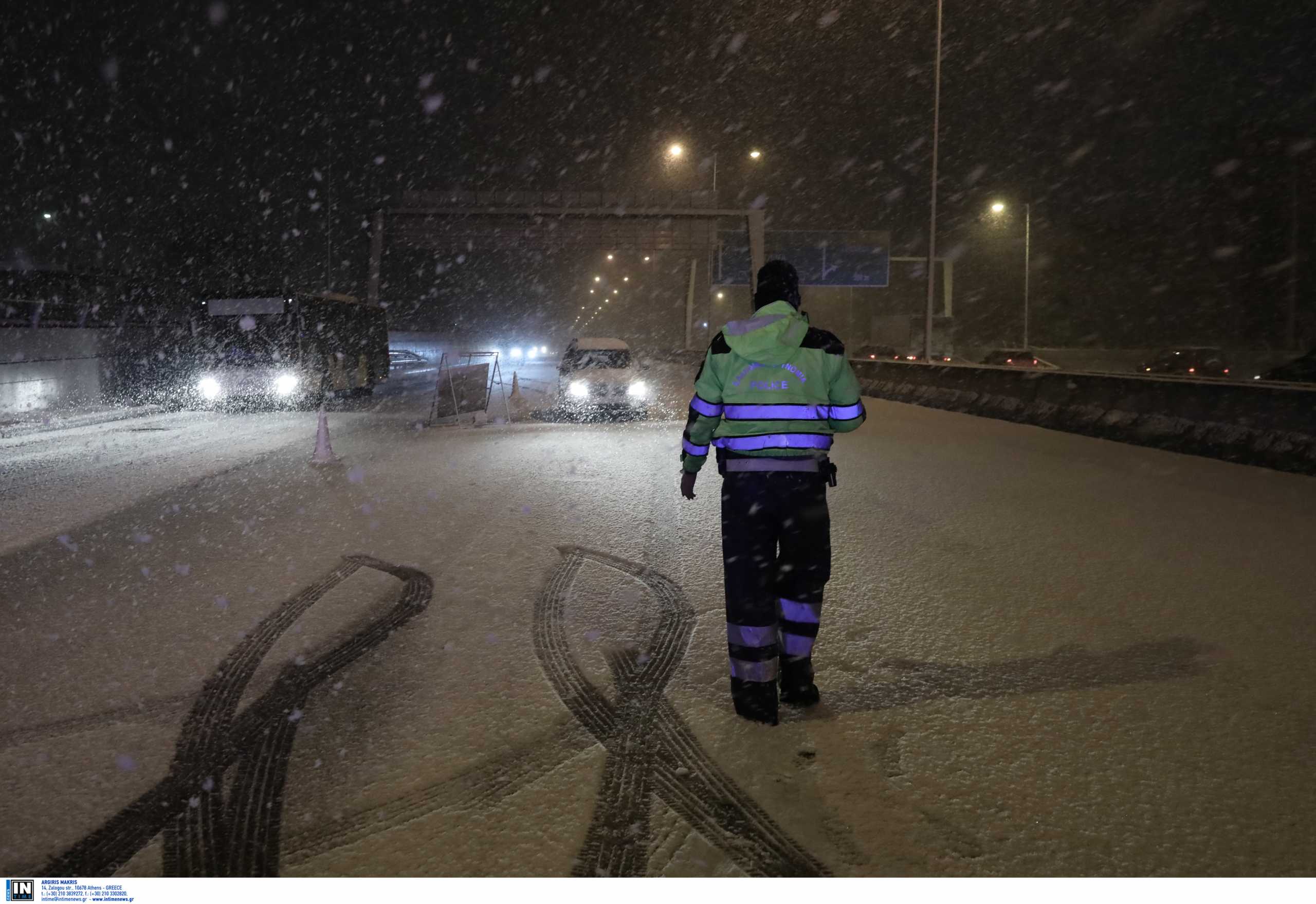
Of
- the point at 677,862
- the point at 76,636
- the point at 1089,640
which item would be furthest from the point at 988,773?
the point at 76,636

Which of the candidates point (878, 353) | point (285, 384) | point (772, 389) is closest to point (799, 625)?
point (772, 389)

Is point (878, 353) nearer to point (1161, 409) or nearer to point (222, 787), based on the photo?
point (1161, 409)

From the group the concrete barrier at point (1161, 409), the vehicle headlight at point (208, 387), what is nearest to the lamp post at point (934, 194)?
the concrete barrier at point (1161, 409)

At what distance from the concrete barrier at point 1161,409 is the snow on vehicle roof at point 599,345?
8108 mm

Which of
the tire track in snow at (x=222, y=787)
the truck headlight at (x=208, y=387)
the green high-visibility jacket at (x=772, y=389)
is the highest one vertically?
the green high-visibility jacket at (x=772, y=389)

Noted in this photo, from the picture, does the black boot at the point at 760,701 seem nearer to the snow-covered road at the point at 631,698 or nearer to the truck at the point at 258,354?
the snow-covered road at the point at 631,698

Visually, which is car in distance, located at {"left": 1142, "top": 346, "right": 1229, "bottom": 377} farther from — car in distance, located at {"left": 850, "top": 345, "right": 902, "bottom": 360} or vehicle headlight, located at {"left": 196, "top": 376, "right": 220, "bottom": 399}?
vehicle headlight, located at {"left": 196, "top": 376, "right": 220, "bottom": 399}

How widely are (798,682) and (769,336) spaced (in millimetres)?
1447

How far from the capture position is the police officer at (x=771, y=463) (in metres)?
4.13

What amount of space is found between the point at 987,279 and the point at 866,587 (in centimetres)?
8725

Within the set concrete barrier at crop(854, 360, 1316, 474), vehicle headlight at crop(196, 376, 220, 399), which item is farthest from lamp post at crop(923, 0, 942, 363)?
A: vehicle headlight at crop(196, 376, 220, 399)

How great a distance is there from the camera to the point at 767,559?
418 centimetres

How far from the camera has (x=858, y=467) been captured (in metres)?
12.6

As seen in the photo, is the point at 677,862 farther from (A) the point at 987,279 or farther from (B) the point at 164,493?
(A) the point at 987,279
